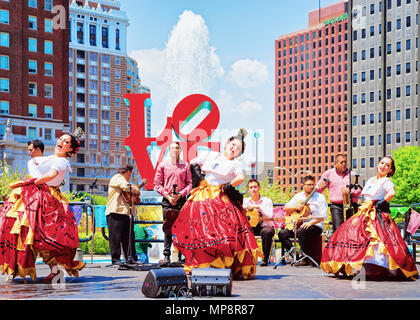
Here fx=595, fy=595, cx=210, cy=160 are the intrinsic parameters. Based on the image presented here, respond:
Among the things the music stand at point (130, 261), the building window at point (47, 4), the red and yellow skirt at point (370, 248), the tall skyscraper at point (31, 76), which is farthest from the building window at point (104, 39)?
the red and yellow skirt at point (370, 248)

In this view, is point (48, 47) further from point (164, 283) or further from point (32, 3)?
point (164, 283)

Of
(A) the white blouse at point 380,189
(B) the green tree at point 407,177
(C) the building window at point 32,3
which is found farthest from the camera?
(C) the building window at point 32,3

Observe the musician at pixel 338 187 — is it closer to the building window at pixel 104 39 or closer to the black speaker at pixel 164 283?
the black speaker at pixel 164 283

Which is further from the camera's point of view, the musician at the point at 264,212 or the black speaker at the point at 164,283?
the musician at the point at 264,212

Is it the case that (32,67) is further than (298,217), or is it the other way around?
(32,67)

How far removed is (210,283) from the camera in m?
6.32

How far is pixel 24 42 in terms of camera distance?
6284 cm

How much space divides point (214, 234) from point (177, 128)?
11434 millimetres

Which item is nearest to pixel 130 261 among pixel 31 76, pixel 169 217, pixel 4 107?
pixel 169 217

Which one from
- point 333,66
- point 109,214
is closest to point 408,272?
point 109,214

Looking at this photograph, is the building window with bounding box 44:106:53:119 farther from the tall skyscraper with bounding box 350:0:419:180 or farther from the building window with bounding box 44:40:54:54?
the tall skyscraper with bounding box 350:0:419:180

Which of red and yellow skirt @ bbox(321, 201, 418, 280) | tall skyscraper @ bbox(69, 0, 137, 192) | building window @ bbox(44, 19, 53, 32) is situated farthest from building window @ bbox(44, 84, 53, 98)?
red and yellow skirt @ bbox(321, 201, 418, 280)

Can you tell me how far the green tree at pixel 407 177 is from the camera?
56.8 meters

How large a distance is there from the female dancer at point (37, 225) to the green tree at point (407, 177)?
51.8 meters
